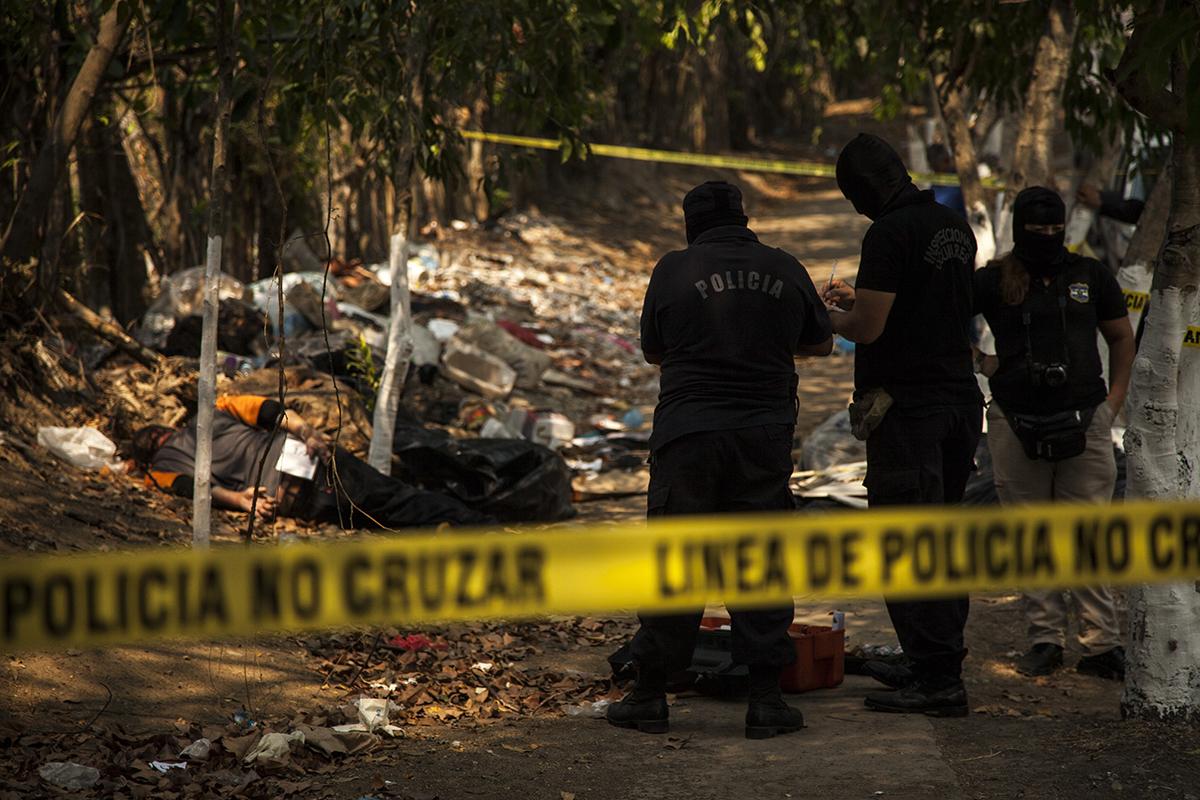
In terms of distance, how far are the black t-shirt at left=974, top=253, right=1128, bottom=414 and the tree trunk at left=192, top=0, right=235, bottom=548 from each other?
9.79 ft

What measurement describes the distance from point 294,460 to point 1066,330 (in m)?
4.22

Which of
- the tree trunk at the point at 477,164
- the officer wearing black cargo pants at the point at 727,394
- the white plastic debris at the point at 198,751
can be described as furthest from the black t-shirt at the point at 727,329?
the tree trunk at the point at 477,164

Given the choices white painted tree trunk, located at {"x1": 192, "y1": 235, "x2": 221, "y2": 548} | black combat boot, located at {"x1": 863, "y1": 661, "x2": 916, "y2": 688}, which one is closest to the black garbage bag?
white painted tree trunk, located at {"x1": 192, "y1": 235, "x2": 221, "y2": 548}

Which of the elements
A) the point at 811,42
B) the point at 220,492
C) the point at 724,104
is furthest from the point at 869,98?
the point at 220,492

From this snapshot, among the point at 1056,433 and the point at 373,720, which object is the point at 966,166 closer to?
the point at 1056,433

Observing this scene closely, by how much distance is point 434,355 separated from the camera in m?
11.4

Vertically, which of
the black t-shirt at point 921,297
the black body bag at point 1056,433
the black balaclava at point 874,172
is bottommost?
the black body bag at point 1056,433

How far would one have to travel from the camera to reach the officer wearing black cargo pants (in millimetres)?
4516

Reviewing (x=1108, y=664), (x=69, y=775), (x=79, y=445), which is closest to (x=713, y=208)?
(x=1108, y=664)

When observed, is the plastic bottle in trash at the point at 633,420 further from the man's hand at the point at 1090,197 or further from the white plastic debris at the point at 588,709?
the white plastic debris at the point at 588,709

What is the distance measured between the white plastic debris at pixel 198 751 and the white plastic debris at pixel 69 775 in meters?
0.31

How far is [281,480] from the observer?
25.2ft

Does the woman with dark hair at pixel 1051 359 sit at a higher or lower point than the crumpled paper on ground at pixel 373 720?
higher

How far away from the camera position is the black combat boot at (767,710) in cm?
459
